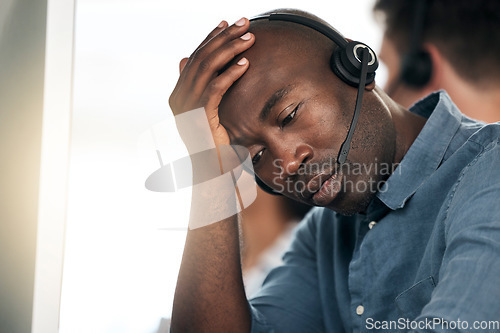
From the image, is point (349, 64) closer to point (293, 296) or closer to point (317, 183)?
point (317, 183)

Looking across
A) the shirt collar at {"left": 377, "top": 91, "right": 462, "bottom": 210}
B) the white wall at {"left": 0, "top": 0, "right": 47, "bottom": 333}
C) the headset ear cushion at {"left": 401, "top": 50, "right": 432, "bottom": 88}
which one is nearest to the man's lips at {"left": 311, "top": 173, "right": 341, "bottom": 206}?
the shirt collar at {"left": 377, "top": 91, "right": 462, "bottom": 210}

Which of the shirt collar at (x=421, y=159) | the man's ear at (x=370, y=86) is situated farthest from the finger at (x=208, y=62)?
the shirt collar at (x=421, y=159)

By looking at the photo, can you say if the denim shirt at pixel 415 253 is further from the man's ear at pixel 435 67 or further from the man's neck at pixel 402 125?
the man's ear at pixel 435 67

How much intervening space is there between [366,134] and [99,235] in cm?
61

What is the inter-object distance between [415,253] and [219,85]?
0.55m

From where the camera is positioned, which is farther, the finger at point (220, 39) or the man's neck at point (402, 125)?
the man's neck at point (402, 125)

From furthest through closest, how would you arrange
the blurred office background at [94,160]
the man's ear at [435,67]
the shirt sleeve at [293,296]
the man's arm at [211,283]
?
the man's ear at [435,67]
the shirt sleeve at [293,296]
the man's arm at [211,283]
the blurred office background at [94,160]

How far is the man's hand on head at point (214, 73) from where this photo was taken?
1021 millimetres

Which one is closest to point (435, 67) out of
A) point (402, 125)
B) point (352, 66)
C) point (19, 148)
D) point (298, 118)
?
point (402, 125)

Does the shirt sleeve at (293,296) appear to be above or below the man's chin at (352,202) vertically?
below

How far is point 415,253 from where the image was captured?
3.49ft

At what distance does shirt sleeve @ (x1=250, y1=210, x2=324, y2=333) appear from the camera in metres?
1.30

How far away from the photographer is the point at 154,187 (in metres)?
1.03

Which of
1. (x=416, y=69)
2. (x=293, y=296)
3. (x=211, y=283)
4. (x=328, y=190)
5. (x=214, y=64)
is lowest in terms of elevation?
(x=293, y=296)
